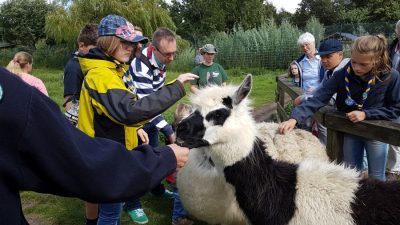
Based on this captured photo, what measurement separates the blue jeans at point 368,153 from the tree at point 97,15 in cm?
2172

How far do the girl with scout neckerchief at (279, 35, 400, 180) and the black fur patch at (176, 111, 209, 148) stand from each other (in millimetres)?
1102

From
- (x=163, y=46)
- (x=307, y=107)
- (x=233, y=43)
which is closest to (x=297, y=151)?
(x=307, y=107)

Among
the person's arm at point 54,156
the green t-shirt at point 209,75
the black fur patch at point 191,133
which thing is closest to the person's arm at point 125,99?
the black fur patch at point 191,133

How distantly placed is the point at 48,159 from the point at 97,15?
24.8m

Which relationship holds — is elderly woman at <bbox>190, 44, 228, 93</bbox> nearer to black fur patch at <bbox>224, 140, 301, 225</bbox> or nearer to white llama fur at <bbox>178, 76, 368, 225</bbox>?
white llama fur at <bbox>178, 76, 368, 225</bbox>

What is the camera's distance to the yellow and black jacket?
2.69m

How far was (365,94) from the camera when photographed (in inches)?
129

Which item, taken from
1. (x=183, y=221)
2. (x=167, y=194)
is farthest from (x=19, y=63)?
(x=183, y=221)

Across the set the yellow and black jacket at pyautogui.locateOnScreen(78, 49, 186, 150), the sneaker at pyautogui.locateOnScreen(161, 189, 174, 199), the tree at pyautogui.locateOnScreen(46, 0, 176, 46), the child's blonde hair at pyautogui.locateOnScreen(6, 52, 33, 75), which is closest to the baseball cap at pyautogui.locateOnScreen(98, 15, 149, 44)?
the yellow and black jacket at pyautogui.locateOnScreen(78, 49, 186, 150)

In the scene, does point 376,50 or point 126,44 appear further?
point 376,50

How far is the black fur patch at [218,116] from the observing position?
2.81 meters

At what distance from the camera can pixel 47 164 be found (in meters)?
1.24

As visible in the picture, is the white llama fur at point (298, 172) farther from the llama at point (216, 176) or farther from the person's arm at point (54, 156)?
the person's arm at point (54, 156)

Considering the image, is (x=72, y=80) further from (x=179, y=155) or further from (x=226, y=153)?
(x=179, y=155)
